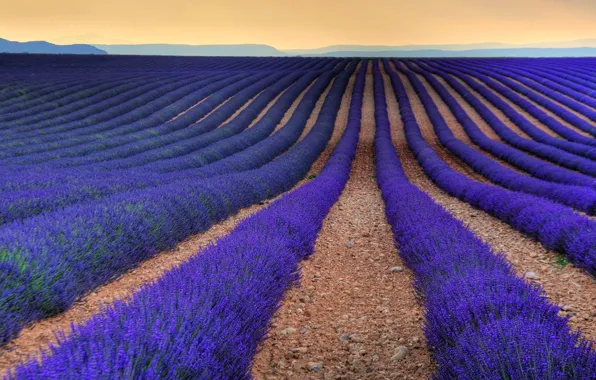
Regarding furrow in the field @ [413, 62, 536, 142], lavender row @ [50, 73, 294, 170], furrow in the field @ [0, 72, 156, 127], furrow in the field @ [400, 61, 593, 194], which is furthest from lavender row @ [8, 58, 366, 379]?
furrow in the field @ [413, 62, 536, 142]

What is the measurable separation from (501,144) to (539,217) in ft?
42.4

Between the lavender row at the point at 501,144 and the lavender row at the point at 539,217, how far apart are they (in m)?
2.80

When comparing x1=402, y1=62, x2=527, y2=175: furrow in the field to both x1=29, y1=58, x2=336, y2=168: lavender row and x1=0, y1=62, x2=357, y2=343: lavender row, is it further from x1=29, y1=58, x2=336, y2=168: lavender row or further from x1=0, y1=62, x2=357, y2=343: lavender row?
x1=0, y1=62, x2=357, y2=343: lavender row

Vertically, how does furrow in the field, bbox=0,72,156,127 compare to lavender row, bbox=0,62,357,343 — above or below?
below

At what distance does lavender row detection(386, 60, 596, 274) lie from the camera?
17.6ft

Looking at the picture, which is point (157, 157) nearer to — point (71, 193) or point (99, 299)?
point (71, 193)

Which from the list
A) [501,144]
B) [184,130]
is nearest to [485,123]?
[501,144]

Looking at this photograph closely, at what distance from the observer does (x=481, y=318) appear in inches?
113

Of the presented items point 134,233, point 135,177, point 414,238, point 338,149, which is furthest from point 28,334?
point 338,149

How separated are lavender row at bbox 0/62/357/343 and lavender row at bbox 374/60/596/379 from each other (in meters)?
2.65

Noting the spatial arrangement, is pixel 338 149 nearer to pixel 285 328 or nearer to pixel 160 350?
pixel 285 328

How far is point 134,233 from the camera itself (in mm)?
5207

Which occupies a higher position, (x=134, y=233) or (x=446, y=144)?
(x=134, y=233)

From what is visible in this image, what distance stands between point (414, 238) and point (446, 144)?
15199 mm
